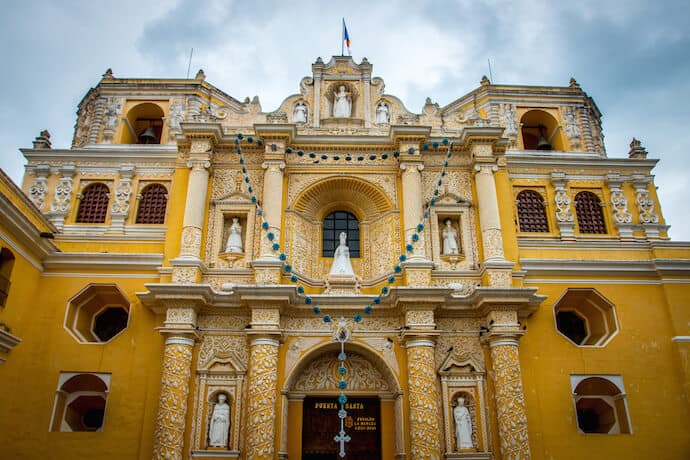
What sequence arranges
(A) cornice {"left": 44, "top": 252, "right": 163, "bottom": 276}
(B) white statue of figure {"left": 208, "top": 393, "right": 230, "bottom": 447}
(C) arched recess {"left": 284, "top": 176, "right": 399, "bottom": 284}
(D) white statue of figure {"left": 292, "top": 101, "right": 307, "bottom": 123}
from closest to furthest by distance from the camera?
(B) white statue of figure {"left": 208, "top": 393, "right": 230, "bottom": 447} < (A) cornice {"left": 44, "top": 252, "right": 163, "bottom": 276} < (C) arched recess {"left": 284, "top": 176, "right": 399, "bottom": 284} < (D) white statue of figure {"left": 292, "top": 101, "right": 307, "bottom": 123}

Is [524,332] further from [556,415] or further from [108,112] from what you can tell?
[108,112]

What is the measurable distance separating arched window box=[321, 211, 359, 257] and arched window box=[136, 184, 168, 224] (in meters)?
4.48

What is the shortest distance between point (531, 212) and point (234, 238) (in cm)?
824

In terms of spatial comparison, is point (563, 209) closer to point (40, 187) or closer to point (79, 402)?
point (79, 402)

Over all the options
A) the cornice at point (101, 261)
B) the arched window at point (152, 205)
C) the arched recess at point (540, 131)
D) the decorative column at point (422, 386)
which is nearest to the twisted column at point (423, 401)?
the decorative column at point (422, 386)

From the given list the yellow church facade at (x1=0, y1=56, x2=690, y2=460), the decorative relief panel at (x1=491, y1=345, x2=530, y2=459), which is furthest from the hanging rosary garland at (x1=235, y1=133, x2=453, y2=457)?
the decorative relief panel at (x1=491, y1=345, x2=530, y2=459)

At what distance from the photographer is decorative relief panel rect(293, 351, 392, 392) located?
13.1 metres

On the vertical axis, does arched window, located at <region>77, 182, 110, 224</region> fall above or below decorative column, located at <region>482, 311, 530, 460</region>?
above

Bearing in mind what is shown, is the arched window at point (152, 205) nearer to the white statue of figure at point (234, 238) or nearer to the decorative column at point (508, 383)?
the white statue of figure at point (234, 238)

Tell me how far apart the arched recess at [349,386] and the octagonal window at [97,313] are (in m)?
4.38

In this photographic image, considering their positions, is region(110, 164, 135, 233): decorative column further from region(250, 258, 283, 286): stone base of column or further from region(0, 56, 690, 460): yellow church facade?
region(250, 258, 283, 286): stone base of column

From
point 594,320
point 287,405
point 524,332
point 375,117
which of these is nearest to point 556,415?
point 524,332

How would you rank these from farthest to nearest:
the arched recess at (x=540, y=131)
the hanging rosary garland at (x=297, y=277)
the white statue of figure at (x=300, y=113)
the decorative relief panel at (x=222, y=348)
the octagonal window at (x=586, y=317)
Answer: the arched recess at (x=540, y=131)
the white statue of figure at (x=300, y=113)
the octagonal window at (x=586, y=317)
the decorative relief panel at (x=222, y=348)
the hanging rosary garland at (x=297, y=277)

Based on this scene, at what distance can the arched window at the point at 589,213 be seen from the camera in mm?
15367
